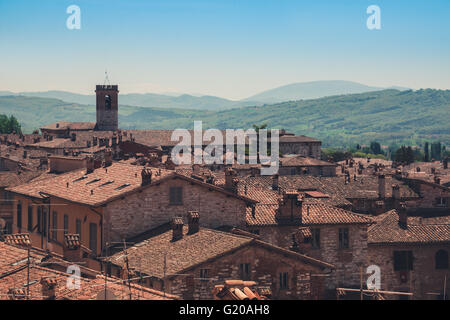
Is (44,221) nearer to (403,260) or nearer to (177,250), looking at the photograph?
(177,250)

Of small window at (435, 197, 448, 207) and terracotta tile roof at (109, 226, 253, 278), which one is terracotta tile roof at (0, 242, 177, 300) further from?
small window at (435, 197, 448, 207)

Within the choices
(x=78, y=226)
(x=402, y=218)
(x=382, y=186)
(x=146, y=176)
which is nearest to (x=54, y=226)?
(x=78, y=226)

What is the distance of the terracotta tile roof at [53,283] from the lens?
21188 mm

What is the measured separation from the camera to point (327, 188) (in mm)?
65062

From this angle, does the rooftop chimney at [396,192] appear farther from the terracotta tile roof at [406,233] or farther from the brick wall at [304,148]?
the brick wall at [304,148]

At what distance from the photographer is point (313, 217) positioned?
40.5m

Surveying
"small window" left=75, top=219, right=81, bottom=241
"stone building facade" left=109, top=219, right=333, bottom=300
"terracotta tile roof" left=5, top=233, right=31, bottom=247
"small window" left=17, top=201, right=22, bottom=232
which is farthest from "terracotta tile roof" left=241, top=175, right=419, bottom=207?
"stone building facade" left=109, top=219, right=333, bottom=300

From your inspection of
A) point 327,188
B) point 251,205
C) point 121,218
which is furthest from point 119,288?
point 327,188

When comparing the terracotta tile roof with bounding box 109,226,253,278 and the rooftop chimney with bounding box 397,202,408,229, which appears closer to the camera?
the terracotta tile roof with bounding box 109,226,253,278

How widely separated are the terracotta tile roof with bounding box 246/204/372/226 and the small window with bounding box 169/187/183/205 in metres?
4.33

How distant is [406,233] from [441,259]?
2602mm

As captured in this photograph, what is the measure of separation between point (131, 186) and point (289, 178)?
105 feet

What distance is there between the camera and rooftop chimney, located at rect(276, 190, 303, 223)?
132ft
